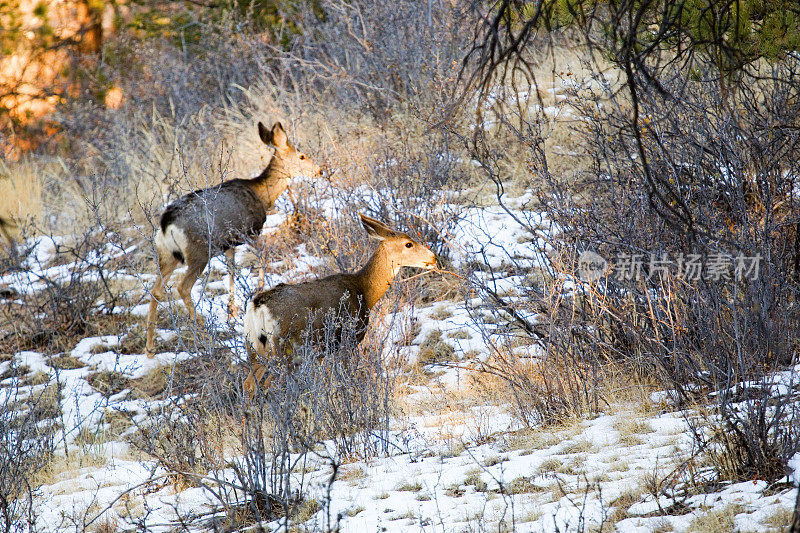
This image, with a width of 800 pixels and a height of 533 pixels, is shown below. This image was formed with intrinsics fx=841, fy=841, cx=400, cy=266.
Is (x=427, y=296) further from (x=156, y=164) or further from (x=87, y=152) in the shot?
(x=87, y=152)

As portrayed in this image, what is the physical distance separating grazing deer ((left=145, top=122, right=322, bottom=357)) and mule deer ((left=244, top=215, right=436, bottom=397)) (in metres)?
1.09

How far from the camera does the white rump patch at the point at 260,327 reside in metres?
5.73

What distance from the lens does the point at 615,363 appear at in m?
5.50

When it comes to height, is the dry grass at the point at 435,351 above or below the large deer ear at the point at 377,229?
below


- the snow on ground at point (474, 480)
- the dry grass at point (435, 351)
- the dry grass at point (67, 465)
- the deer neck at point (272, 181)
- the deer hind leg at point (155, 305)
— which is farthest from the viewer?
the deer neck at point (272, 181)

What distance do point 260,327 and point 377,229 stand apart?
1.42 m

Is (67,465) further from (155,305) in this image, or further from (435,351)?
(435,351)

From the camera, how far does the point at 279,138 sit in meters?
9.30

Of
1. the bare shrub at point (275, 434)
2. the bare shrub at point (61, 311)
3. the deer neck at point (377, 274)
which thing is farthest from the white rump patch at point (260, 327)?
the bare shrub at point (61, 311)

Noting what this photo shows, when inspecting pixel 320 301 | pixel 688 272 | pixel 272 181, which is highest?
pixel 272 181

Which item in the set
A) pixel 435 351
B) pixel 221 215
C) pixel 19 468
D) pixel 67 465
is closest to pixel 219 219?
A: pixel 221 215

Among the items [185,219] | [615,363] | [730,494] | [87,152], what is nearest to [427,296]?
[185,219]

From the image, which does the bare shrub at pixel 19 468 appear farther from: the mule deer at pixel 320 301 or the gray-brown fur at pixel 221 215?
the gray-brown fur at pixel 221 215

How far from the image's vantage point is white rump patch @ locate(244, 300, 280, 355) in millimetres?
5727
